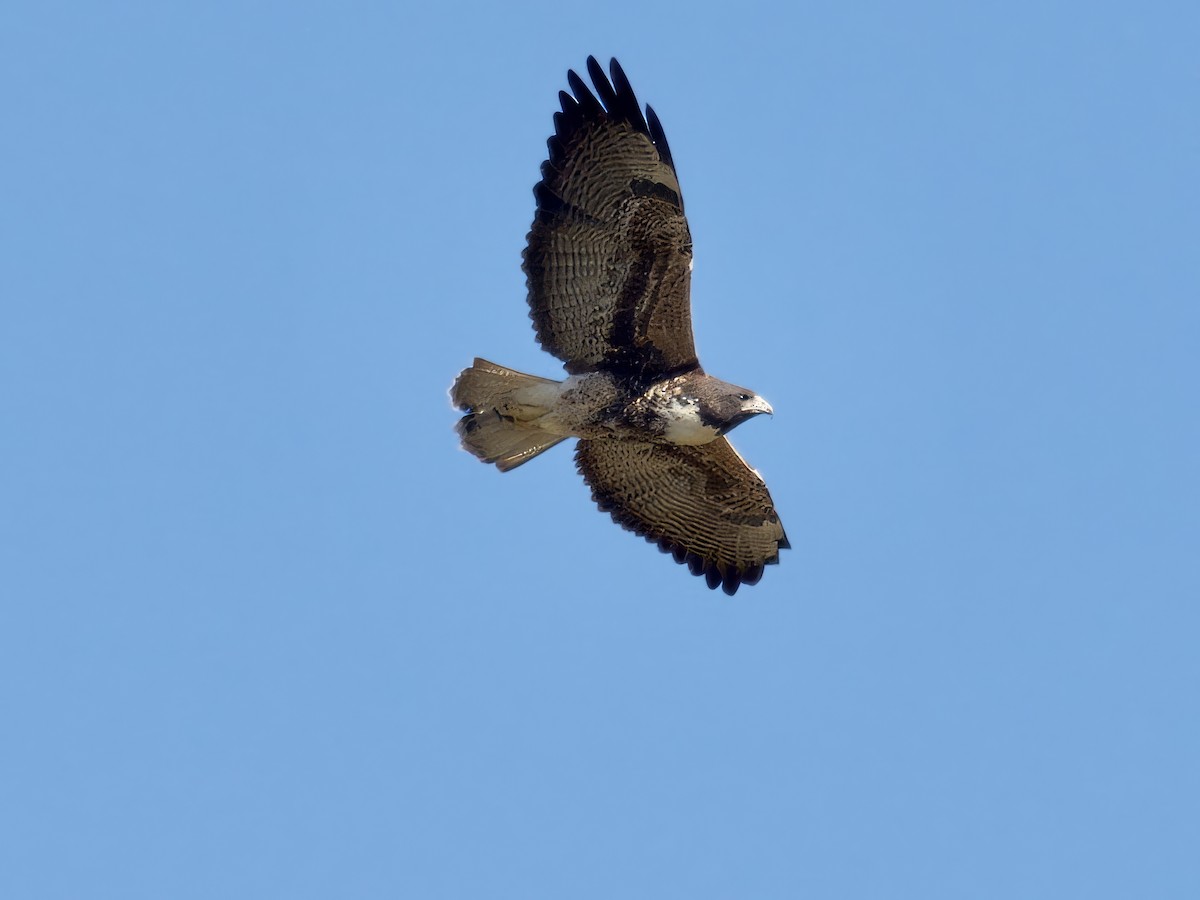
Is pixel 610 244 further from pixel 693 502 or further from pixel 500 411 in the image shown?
pixel 693 502

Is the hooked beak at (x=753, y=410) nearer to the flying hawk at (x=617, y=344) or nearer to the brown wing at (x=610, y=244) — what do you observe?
the flying hawk at (x=617, y=344)

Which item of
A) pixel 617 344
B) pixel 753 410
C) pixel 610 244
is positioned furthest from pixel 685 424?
pixel 610 244

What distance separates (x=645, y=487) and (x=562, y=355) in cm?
142

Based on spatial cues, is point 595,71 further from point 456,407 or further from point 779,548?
point 779,548

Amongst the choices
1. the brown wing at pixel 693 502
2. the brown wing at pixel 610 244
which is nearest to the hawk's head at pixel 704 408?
the brown wing at pixel 610 244

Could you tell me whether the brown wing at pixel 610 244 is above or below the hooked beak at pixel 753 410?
above

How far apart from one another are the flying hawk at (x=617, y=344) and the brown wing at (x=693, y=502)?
0.05 ft

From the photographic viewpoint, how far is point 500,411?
44.0 ft

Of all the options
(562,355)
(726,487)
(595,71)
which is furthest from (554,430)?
(595,71)

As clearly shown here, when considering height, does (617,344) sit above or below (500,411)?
above

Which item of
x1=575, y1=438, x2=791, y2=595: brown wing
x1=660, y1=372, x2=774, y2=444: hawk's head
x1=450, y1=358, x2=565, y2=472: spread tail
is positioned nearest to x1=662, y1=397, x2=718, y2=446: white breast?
x1=660, y1=372, x2=774, y2=444: hawk's head

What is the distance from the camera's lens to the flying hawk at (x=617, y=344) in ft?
41.7

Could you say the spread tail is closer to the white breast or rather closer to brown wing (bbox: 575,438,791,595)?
brown wing (bbox: 575,438,791,595)

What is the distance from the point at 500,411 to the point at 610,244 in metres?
1.48
